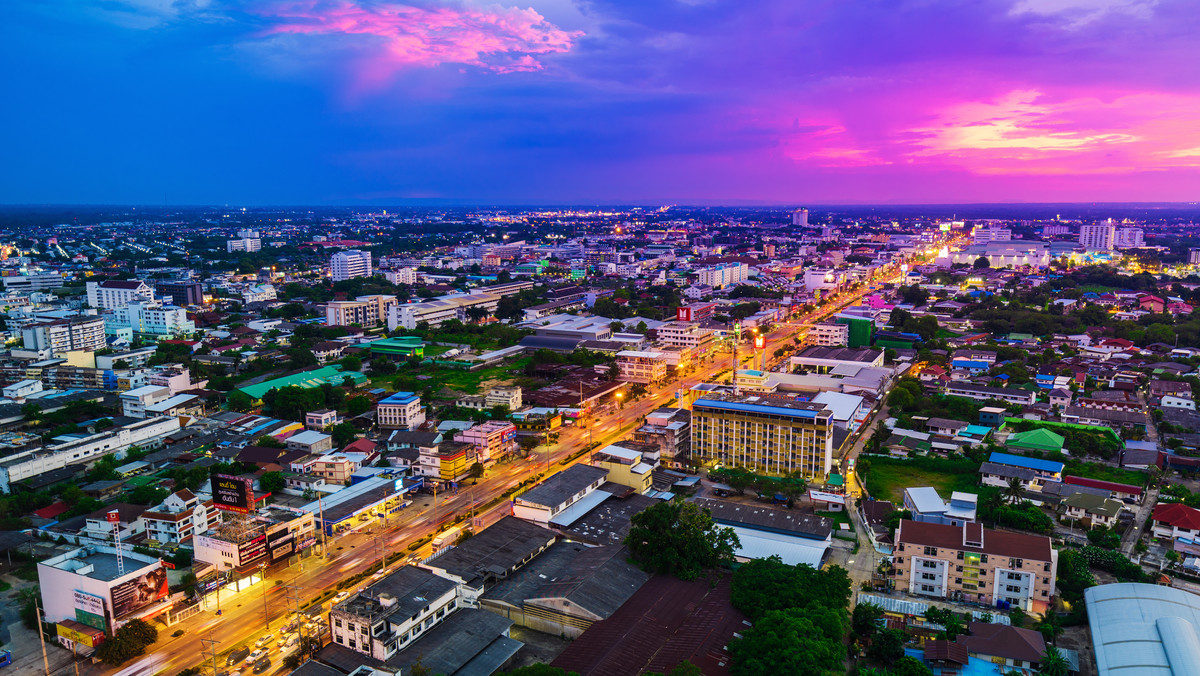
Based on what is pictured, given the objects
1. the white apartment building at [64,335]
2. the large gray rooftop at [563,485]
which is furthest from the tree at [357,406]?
the white apartment building at [64,335]

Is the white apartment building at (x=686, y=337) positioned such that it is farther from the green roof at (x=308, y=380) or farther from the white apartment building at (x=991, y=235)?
the white apartment building at (x=991, y=235)

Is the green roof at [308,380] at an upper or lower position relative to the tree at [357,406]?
upper

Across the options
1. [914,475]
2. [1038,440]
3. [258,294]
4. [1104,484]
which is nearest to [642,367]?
[914,475]

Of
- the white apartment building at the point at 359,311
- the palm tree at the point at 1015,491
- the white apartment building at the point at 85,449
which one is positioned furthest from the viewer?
the white apartment building at the point at 359,311

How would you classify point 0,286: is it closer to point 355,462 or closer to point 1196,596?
point 355,462

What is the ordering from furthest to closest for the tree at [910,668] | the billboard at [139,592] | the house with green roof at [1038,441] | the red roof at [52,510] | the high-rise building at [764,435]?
the house with green roof at [1038,441]
the high-rise building at [764,435]
the red roof at [52,510]
the billboard at [139,592]
the tree at [910,668]

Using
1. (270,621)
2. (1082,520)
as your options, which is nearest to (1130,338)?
(1082,520)

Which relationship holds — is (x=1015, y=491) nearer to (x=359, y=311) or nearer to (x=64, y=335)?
(x=359, y=311)

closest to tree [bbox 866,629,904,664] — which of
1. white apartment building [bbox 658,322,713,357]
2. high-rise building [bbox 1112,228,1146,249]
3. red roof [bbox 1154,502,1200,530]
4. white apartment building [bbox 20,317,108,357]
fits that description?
red roof [bbox 1154,502,1200,530]
